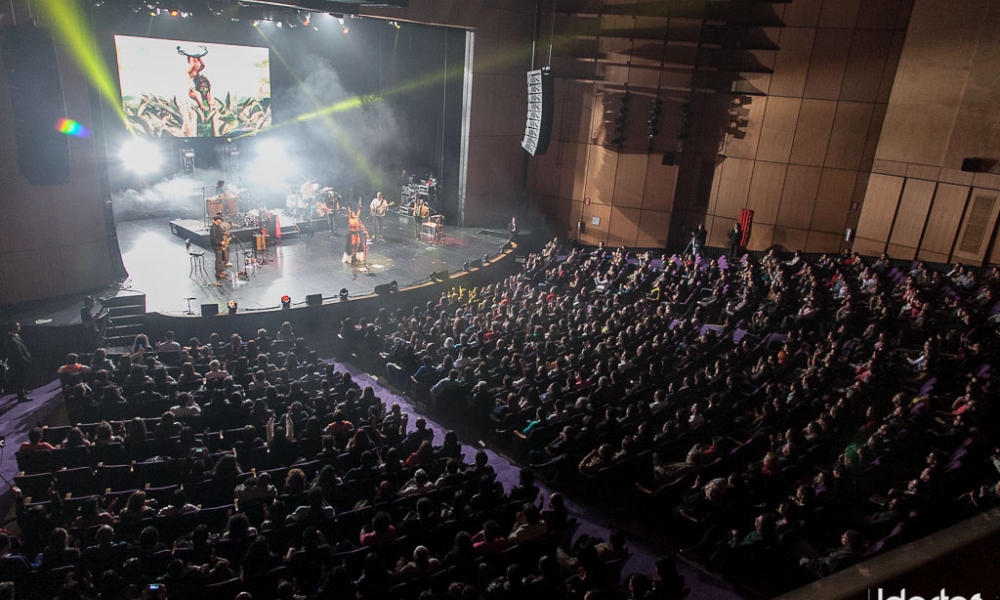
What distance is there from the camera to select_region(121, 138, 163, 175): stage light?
17969 millimetres

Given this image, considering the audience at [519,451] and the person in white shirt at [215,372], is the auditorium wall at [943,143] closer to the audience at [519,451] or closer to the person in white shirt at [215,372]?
the audience at [519,451]

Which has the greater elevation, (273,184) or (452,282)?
(273,184)

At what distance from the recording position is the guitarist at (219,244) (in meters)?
13.4

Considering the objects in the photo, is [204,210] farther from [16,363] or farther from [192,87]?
[16,363]

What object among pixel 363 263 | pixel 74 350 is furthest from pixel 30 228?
pixel 363 263

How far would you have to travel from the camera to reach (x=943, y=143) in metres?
15.3

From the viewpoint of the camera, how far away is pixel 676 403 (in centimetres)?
862

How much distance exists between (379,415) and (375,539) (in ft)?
8.93

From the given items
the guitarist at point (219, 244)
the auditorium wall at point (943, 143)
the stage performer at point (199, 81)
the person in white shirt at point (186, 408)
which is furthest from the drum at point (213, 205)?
the auditorium wall at point (943, 143)

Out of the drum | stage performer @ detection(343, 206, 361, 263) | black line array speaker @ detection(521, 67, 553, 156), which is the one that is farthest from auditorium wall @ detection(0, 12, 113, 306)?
black line array speaker @ detection(521, 67, 553, 156)

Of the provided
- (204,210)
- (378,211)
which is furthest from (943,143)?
(204,210)

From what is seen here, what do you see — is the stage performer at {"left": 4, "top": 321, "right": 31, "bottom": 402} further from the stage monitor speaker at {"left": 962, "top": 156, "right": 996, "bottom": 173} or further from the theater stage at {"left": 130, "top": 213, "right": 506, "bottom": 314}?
the stage monitor speaker at {"left": 962, "top": 156, "right": 996, "bottom": 173}

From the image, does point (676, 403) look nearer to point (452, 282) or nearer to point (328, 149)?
point (452, 282)

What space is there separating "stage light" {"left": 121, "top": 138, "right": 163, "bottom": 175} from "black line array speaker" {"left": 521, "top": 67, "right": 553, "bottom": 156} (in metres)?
11.4
